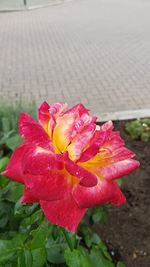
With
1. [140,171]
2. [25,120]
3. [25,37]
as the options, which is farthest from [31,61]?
[25,120]

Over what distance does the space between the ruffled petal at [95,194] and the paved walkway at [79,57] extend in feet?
14.5

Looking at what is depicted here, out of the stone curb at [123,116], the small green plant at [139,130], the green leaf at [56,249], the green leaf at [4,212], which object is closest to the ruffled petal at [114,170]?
the green leaf at [56,249]

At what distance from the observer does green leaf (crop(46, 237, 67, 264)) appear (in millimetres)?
1687

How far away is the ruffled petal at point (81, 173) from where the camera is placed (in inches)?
36.8

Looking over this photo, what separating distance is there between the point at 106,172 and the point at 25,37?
9.72 meters

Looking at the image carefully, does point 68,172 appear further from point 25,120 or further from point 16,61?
point 16,61

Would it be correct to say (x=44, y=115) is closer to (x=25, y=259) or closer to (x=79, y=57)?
(x=25, y=259)

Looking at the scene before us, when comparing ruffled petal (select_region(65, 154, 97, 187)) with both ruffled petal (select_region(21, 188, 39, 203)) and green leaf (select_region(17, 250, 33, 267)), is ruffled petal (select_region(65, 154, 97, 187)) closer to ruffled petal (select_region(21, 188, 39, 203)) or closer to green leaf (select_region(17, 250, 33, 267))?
ruffled petal (select_region(21, 188, 39, 203))

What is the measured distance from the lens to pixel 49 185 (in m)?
0.95

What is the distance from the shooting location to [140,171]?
3605 mm

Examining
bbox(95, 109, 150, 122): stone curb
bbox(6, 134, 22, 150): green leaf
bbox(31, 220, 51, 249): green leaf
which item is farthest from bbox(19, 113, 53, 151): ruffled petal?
bbox(95, 109, 150, 122): stone curb

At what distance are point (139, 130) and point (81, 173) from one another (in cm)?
328

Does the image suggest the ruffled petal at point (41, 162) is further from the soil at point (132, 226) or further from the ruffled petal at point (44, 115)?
the soil at point (132, 226)

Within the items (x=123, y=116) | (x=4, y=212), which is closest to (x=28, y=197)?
(x=4, y=212)
